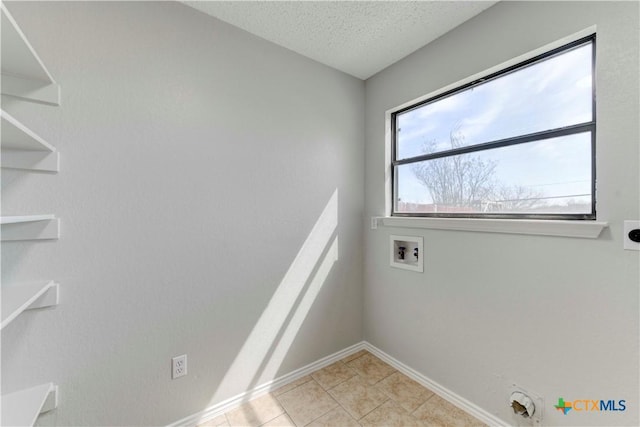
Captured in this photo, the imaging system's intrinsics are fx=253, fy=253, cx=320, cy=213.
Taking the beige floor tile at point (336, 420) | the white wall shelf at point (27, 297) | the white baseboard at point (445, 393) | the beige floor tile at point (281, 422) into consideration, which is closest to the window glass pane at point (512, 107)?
the white baseboard at point (445, 393)

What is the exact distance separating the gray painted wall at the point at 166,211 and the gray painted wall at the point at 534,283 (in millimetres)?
806

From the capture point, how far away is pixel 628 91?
42.9 inches

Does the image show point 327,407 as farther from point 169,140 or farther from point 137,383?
point 169,140

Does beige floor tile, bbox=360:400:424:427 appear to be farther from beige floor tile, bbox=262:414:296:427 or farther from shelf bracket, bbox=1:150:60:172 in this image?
shelf bracket, bbox=1:150:60:172

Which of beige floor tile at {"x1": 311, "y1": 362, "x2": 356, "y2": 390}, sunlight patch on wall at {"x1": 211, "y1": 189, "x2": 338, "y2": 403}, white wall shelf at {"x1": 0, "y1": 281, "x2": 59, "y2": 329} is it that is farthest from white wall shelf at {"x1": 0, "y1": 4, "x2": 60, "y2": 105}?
beige floor tile at {"x1": 311, "y1": 362, "x2": 356, "y2": 390}

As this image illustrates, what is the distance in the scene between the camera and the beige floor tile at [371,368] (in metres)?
1.93

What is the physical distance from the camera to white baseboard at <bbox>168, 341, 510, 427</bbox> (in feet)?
4.94

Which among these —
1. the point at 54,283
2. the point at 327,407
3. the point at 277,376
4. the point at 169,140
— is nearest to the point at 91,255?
the point at 54,283

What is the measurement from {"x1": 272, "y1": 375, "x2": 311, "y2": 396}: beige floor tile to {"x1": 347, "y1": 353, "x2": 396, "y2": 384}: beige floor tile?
1.25 ft

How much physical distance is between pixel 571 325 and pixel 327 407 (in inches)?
56.5

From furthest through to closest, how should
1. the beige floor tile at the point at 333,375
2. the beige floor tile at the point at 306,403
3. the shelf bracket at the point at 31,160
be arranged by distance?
the beige floor tile at the point at 333,375, the beige floor tile at the point at 306,403, the shelf bracket at the point at 31,160

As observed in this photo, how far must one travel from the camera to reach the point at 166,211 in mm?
1435

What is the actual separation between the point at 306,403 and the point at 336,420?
0.78ft

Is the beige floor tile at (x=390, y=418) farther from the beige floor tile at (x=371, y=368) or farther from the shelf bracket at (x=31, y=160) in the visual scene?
the shelf bracket at (x=31, y=160)
